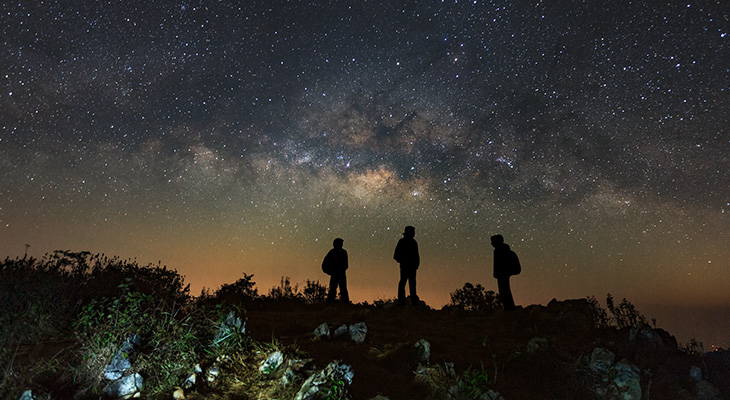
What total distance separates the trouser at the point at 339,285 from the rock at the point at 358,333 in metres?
6.19

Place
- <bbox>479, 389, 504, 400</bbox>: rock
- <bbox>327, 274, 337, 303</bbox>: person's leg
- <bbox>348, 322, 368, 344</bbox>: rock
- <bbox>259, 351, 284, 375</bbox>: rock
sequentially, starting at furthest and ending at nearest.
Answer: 1. <bbox>327, 274, 337, 303</bbox>: person's leg
2. <bbox>348, 322, 368, 344</bbox>: rock
3. <bbox>259, 351, 284, 375</bbox>: rock
4. <bbox>479, 389, 504, 400</bbox>: rock

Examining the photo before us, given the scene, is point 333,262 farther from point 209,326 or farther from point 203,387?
point 203,387

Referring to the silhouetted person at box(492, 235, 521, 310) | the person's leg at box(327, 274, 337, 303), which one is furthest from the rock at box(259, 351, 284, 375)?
the person's leg at box(327, 274, 337, 303)

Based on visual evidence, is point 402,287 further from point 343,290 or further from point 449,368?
point 449,368

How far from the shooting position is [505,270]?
9.81 meters

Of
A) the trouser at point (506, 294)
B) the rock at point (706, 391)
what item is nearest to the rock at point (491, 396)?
the rock at point (706, 391)

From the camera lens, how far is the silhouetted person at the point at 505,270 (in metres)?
9.80

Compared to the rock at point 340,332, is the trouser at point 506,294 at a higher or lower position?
higher

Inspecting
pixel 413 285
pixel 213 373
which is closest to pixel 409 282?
pixel 413 285

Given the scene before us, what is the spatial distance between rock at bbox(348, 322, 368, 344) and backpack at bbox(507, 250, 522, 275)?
538 centimetres

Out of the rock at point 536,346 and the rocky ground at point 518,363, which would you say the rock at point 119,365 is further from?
the rock at point 536,346

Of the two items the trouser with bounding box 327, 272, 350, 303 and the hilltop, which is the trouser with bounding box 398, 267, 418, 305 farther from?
the hilltop

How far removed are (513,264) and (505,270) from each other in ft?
0.87

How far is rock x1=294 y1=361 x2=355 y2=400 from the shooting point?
3902mm
